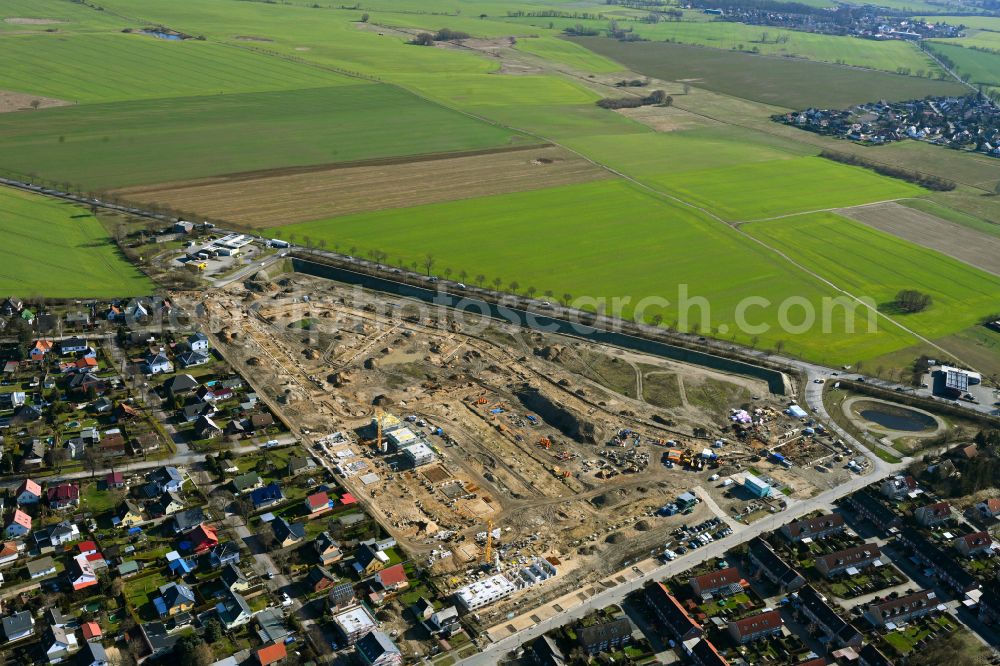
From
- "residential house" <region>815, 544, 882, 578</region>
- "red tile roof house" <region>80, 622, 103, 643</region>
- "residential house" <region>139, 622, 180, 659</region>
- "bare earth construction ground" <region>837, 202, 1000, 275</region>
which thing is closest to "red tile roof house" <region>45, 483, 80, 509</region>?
"red tile roof house" <region>80, 622, 103, 643</region>

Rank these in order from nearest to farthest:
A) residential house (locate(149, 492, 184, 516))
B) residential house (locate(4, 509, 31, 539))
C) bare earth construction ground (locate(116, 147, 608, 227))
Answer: residential house (locate(4, 509, 31, 539))
residential house (locate(149, 492, 184, 516))
bare earth construction ground (locate(116, 147, 608, 227))

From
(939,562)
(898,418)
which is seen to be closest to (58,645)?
(939,562)

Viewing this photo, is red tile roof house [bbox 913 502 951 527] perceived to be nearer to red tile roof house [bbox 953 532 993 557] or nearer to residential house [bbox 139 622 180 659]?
red tile roof house [bbox 953 532 993 557]

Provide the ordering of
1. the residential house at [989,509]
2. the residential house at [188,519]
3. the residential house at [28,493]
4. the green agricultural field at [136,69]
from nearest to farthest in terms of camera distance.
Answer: the residential house at [188,519] < the residential house at [28,493] < the residential house at [989,509] < the green agricultural field at [136,69]

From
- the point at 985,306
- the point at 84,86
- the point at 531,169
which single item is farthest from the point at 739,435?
the point at 84,86

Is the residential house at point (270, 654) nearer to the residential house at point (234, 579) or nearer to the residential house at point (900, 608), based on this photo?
the residential house at point (234, 579)

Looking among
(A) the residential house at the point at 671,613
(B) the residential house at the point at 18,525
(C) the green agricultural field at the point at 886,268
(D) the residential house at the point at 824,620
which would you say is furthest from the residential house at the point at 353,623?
(C) the green agricultural field at the point at 886,268
